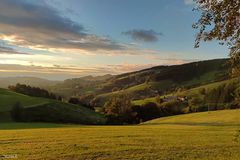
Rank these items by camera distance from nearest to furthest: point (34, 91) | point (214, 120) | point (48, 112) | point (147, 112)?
point (214, 120) < point (48, 112) < point (147, 112) < point (34, 91)

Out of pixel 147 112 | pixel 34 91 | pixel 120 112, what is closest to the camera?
pixel 120 112

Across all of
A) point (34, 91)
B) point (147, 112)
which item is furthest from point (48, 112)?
point (34, 91)

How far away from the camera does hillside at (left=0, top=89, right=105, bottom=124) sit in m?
113

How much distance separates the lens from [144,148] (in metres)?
26.8

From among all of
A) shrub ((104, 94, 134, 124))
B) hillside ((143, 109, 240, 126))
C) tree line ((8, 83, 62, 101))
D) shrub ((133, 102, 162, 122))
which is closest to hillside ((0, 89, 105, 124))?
shrub ((104, 94, 134, 124))

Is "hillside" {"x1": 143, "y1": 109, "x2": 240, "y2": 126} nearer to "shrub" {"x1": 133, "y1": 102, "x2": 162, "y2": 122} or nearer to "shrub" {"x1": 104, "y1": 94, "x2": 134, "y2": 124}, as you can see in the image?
"shrub" {"x1": 104, "y1": 94, "x2": 134, "y2": 124}

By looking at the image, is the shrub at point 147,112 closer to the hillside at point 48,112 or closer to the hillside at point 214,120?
the hillside at point 48,112

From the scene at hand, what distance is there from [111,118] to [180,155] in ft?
303

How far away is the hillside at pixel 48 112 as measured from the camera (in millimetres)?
113162

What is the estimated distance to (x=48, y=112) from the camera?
12062 cm

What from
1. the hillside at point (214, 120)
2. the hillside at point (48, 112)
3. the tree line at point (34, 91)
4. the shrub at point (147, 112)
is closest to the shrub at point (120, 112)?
the hillside at point (48, 112)

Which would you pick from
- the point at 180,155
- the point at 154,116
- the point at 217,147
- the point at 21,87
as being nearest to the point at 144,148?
the point at 180,155

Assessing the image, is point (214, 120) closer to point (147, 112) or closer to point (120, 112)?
point (120, 112)

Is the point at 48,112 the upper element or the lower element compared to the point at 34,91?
lower
